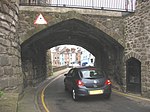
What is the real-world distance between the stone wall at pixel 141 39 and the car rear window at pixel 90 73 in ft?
7.13

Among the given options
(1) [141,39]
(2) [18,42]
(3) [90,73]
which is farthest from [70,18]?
(1) [141,39]

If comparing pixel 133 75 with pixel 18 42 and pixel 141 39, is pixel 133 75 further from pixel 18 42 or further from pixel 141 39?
pixel 18 42

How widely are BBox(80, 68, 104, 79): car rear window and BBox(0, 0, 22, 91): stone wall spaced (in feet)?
9.65

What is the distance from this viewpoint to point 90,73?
1022cm

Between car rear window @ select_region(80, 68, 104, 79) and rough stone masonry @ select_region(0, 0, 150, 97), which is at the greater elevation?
rough stone masonry @ select_region(0, 0, 150, 97)

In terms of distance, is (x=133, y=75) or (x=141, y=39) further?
(x=133, y=75)

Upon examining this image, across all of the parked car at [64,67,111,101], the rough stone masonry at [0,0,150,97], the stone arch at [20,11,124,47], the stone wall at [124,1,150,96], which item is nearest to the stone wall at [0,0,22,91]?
the rough stone masonry at [0,0,150,97]

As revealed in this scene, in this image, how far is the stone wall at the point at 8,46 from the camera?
7414 millimetres

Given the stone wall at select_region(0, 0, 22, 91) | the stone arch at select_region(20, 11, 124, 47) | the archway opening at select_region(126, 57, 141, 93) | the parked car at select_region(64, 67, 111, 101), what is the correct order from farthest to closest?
the archway opening at select_region(126, 57, 141, 93) → the stone arch at select_region(20, 11, 124, 47) → the parked car at select_region(64, 67, 111, 101) → the stone wall at select_region(0, 0, 22, 91)

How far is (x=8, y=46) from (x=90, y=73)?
3904 millimetres

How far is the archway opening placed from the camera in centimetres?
1183

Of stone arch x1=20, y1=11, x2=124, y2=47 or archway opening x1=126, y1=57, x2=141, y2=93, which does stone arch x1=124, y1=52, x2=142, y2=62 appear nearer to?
archway opening x1=126, y1=57, x2=141, y2=93

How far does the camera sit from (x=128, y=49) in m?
12.3

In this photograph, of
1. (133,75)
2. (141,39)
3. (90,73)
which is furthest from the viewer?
(133,75)
